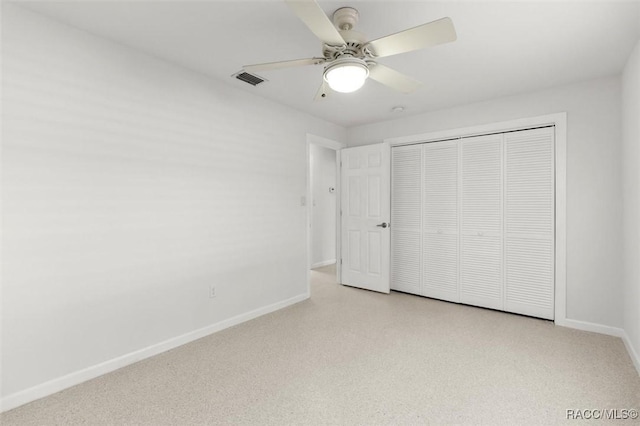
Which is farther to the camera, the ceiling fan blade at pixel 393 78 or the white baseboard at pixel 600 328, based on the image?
the white baseboard at pixel 600 328

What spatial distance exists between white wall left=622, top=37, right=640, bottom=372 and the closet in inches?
23.4

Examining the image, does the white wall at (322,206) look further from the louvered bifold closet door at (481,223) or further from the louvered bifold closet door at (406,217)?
the louvered bifold closet door at (481,223)

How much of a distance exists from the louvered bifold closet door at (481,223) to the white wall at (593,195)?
0.61m

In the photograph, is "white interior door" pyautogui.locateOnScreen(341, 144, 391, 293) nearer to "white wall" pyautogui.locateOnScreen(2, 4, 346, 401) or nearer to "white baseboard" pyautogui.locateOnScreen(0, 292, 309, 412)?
"white wall" pyautogui.locateOnScreen(2, 4, 346, 401)

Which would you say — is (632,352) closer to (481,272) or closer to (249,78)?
(481,272)

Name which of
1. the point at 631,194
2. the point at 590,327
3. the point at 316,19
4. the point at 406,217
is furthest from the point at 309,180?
the point at 590,327

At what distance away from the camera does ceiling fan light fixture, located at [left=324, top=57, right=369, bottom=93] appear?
1.90 m

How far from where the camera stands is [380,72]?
211cm

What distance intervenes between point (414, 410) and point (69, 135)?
2.78 meters

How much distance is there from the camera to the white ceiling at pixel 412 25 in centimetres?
199

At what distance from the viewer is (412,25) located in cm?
217

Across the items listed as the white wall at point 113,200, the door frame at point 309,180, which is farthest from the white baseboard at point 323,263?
the white wall at point 113,200

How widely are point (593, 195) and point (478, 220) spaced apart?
106 centimetres

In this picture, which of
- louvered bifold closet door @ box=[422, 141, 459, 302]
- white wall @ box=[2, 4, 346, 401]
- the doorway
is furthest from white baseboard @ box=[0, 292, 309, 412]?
the doorway
